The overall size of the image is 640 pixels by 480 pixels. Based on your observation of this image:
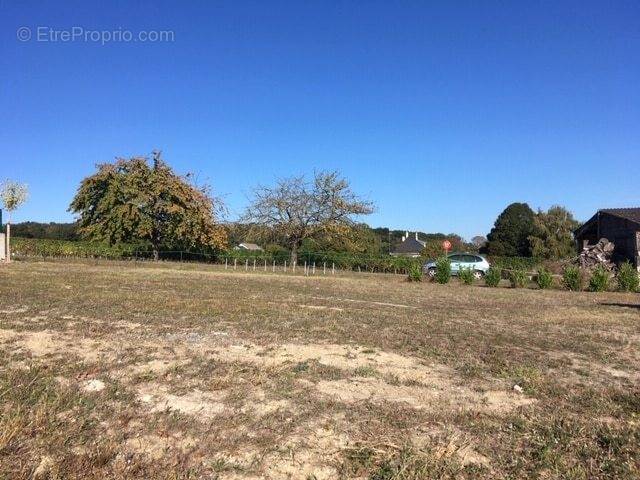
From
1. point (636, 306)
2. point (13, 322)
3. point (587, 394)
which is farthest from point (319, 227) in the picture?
point (587, 394)

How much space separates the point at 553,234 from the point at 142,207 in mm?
38377

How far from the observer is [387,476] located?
269 centimetres

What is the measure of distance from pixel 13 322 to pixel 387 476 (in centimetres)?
596

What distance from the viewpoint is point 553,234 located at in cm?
4966

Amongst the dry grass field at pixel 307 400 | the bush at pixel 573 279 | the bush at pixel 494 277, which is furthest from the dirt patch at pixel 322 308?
the bush at pixel 573 279

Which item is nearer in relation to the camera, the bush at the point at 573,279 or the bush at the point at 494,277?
the bush at the point at 573,279

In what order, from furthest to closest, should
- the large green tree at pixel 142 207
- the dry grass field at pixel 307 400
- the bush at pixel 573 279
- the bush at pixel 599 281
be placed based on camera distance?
the large green tree at pixel 142 207
the bush at pixel 573 279
the bush at pixel 599 281
the dry grass field at pixel 307 400

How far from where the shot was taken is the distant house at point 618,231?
89.9ft

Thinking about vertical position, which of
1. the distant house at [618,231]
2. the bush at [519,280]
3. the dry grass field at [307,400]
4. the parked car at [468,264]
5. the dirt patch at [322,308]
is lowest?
the dry grass field at [307,400]

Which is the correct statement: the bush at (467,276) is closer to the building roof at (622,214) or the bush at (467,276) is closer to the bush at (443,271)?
the bush at (443,271)

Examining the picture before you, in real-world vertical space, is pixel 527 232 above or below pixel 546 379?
above

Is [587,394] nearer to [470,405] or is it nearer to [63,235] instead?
[470,405]

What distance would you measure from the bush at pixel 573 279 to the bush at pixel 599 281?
40 centimetres

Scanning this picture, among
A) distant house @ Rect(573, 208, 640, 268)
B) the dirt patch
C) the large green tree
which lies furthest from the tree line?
the dirt patch
